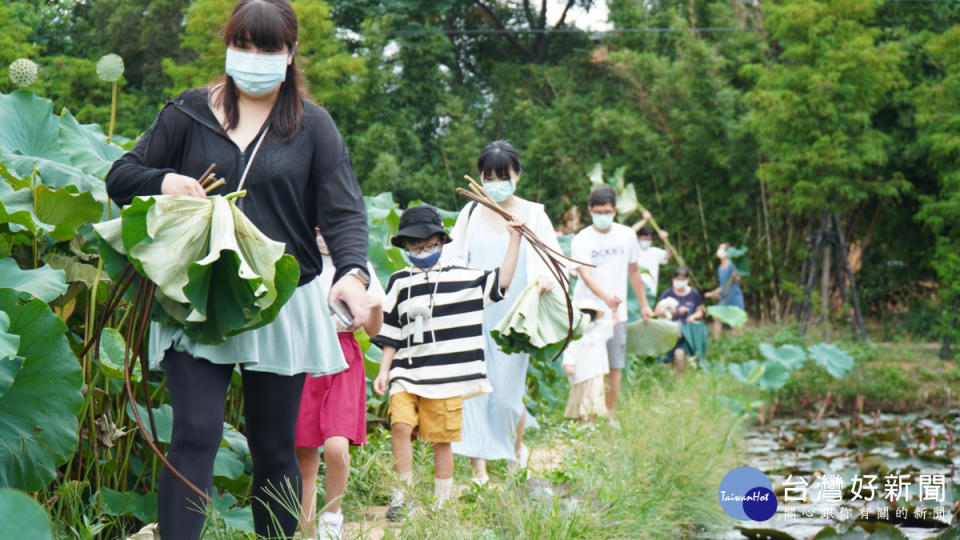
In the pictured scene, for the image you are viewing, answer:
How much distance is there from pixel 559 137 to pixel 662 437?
13.1m

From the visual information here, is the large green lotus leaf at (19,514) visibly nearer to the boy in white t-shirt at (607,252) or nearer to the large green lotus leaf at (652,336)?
the boy in white t-shirt at (607,252)

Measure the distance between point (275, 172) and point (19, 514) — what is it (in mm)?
1358

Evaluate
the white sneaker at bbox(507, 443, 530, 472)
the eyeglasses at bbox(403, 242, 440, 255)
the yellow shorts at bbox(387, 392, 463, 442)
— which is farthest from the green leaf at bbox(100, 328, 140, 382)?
the white sneaker at bbox(507, 443, 530, 472)

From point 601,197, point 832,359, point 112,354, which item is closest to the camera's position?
point 112,354

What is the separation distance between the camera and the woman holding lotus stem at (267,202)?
2.37 metres

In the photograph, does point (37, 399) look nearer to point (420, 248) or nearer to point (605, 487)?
point (420, 248)

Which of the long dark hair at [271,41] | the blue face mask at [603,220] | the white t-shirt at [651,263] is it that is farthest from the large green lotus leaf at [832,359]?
the long dark hair at [271,41]

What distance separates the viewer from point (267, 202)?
2469 millimetres

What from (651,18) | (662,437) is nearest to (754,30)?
(651,18)

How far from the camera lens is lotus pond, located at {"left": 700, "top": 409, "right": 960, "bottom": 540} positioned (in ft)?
14.2

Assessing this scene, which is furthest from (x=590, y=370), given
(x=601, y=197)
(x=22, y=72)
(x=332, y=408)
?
(x=22, y=72)

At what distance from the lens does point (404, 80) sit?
18.9 metres

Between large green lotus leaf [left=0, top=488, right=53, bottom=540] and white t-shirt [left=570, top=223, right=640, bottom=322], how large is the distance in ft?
16.6

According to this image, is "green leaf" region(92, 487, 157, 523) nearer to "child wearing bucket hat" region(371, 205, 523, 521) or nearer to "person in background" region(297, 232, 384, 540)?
"person in background" region(297, 232, 384, 540)
